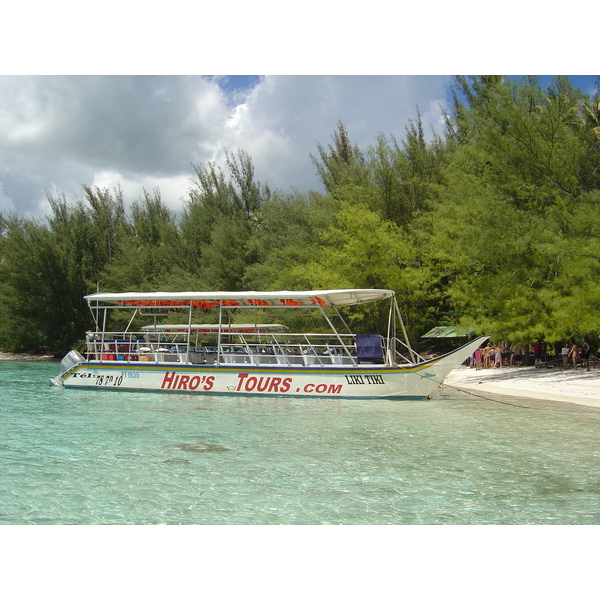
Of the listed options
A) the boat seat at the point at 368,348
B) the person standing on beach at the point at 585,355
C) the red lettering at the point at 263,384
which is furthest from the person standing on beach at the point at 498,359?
the red lettering at the point at 263,384

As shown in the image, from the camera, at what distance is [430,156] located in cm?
3625

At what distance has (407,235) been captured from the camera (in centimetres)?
Result: 3334

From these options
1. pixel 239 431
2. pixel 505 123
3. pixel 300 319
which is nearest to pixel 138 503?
pixel 239 431

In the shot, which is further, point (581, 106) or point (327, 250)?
point (327, 250)

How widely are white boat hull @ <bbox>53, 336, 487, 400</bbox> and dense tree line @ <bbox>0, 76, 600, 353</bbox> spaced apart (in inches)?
234

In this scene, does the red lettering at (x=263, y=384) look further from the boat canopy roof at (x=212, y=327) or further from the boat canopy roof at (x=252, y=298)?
the boat canopy roof at (x=252, y=298)

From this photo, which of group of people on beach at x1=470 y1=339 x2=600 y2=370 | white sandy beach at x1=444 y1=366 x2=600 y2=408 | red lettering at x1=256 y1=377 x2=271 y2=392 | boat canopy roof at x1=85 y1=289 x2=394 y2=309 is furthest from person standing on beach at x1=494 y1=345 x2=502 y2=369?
red lettering at x1=256 y1=377 x2=271 y2=392

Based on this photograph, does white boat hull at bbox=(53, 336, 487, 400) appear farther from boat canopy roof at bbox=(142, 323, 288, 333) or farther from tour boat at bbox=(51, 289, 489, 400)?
boat canopy roof at bbox=(142, 323, 288, 333)

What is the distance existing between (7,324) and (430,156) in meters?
36.5

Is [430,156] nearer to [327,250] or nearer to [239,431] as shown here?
[327,250]

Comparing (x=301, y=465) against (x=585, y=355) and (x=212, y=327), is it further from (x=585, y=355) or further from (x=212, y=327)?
(x=585, y=355)

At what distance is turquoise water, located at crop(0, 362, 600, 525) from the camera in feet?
23.8

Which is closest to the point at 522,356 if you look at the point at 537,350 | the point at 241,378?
the point at 537,350

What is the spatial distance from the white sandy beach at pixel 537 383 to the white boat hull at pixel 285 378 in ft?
11.6
